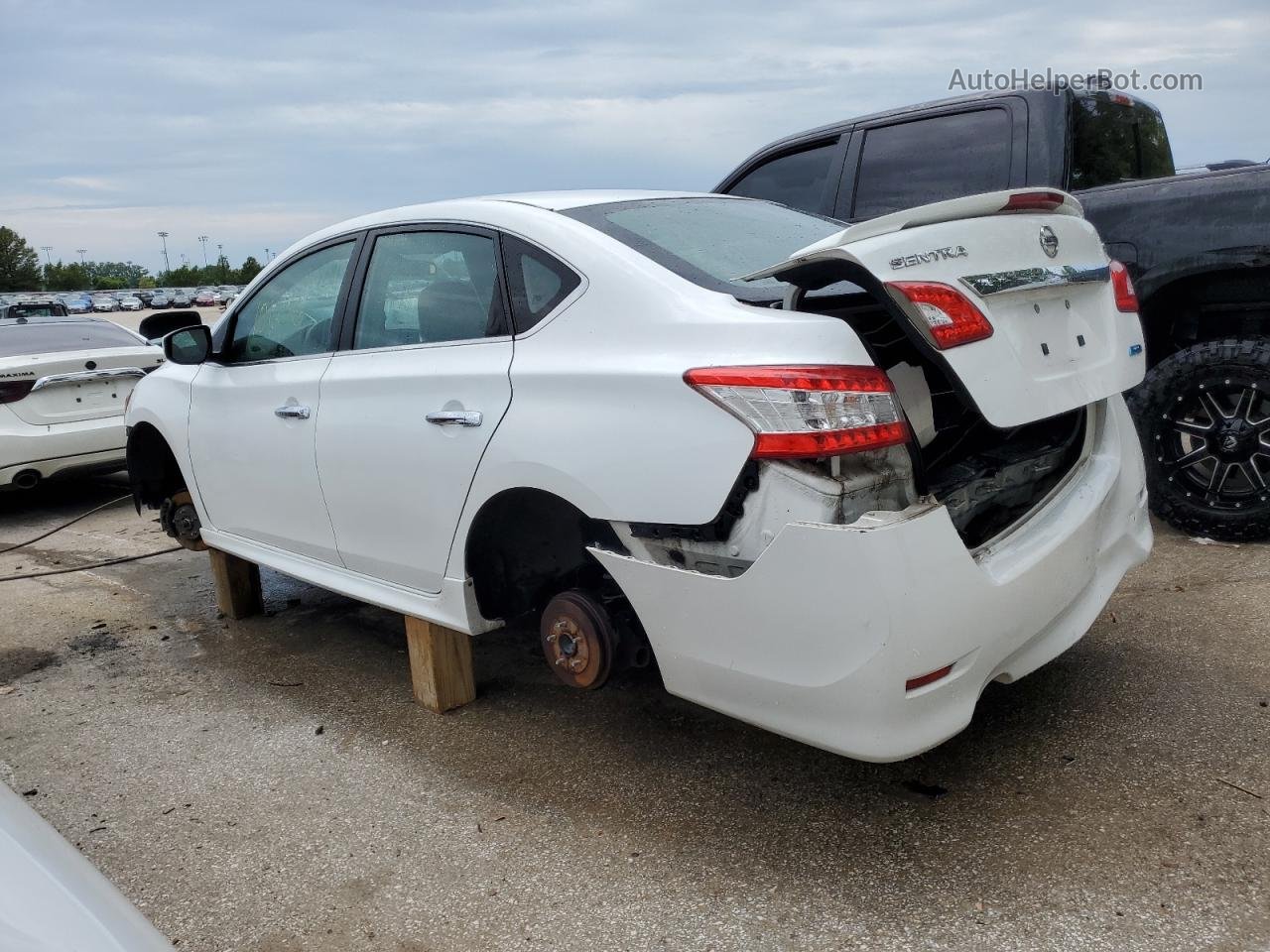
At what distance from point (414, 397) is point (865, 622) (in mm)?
1574

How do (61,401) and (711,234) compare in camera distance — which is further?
(61,401)

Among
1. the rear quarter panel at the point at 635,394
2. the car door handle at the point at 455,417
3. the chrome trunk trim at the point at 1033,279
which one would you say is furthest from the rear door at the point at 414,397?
the chrome trunk trim at the point at 1033,279

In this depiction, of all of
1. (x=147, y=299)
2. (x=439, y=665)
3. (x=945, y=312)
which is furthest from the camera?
(x=147, y=299)

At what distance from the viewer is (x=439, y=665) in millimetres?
3383

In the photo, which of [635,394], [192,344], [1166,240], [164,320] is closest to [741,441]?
[635,394]

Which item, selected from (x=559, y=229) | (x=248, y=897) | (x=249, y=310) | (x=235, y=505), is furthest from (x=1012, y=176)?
(x=248, y=897)

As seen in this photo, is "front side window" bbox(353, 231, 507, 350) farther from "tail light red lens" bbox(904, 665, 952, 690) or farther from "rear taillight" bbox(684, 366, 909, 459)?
"tail light red lens" bbox(904, 665, 952, 690)

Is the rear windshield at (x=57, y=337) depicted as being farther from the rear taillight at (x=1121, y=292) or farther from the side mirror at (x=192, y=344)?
the rear taillight at (x=1121, y=292)

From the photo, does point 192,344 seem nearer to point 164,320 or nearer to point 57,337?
point 164,320

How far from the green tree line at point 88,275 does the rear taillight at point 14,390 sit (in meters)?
70.5

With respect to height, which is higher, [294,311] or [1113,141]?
[1113,141]

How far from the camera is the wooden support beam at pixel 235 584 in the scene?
14.9 feet

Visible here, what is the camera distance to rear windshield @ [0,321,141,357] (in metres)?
6.99

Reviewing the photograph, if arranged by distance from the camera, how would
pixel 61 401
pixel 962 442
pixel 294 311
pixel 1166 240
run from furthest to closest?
pixel 61 401
pixel 1166 240
pixel 294 311
pixel 962 442
